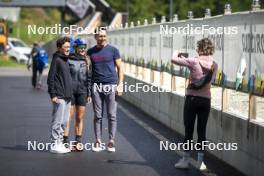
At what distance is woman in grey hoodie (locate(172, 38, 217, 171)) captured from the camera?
1110 centimetres

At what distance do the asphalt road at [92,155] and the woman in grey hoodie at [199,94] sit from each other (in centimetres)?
38

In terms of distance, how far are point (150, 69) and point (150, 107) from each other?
2402mm

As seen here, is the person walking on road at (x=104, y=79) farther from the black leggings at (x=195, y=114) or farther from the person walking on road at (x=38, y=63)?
the person walking on road at (x=38, y=63)

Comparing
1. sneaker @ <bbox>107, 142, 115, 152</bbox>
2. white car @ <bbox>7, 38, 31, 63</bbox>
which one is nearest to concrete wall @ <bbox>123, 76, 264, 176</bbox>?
sneaker @ <bbox>107, 142, 115, 152</bbox>

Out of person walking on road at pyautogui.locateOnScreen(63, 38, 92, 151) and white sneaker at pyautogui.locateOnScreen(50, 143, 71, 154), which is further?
person walking on road at pyautogui.locateOnScreen(63, 38, 92, 151)

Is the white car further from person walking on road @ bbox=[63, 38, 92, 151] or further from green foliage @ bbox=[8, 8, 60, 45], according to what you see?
person walking on road @ bbox=[63, 38, 92, 151]

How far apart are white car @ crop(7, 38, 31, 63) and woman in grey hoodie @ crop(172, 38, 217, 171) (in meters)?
53.8

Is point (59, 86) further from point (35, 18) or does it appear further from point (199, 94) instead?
point (35, 18)

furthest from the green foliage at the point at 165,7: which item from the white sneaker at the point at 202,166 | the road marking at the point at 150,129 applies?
the white sneaker at the point at 202,166

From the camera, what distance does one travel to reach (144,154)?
41.8ft

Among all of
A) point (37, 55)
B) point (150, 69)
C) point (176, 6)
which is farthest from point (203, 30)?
point (176, 6)

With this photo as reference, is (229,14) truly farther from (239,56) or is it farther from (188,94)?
(188,94)

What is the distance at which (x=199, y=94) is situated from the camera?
11.2 metres

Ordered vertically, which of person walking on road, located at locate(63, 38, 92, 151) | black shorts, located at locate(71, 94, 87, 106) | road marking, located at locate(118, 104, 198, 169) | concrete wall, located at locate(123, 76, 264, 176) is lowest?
road marking, located at locate(118, 104, 198, 169)
